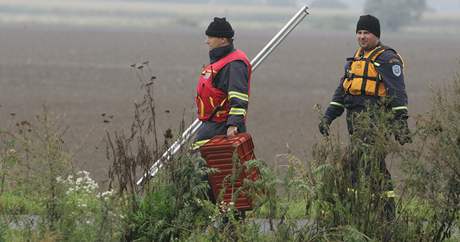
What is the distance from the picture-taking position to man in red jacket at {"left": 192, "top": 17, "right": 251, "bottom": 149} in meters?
8.73

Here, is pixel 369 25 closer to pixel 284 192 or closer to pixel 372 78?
pixel 372 78

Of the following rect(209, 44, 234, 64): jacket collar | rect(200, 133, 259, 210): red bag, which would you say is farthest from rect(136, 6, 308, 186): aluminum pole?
rect(209, 44, 234, 64): jacket collar

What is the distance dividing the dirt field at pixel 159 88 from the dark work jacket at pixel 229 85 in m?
2.33

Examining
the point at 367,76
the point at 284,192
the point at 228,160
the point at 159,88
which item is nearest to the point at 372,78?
the point at 367,76

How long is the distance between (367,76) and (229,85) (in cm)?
Result: 93

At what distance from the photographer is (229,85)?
8.66 meters

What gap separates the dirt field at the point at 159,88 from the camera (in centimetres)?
2145

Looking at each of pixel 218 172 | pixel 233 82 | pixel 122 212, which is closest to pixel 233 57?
pixel 233 82

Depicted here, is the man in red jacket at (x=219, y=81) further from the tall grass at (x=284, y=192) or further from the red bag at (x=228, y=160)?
the tall grass at (x=284, y=192)

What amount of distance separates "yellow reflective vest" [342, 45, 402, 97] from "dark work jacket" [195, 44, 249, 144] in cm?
73

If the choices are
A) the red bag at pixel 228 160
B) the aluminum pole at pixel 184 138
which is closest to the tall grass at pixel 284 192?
the aluminum pole at pixel 184 138

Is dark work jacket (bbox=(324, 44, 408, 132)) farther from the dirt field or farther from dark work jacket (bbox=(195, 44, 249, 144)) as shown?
the dirt field

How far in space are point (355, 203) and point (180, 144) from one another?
1.11 meters

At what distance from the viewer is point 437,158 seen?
7520 millimetres
